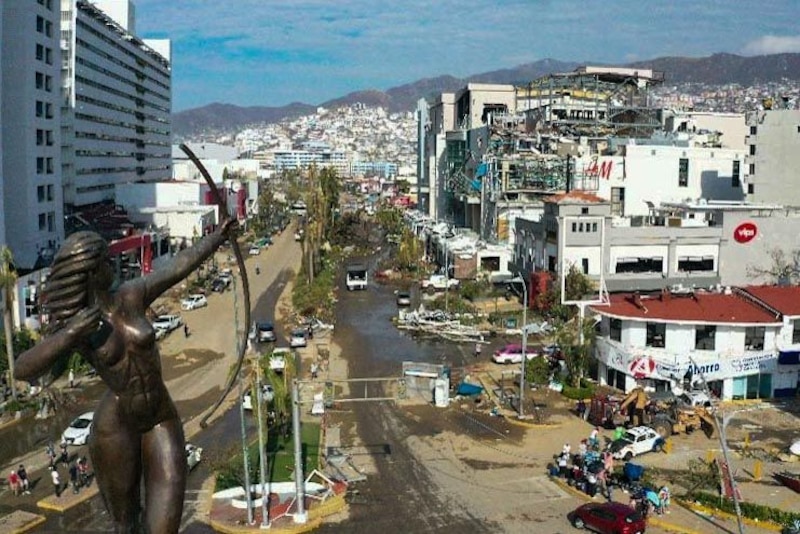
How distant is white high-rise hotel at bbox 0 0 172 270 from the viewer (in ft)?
137

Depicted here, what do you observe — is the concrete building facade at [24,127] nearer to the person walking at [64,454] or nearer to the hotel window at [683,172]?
the person walking at [64,454]

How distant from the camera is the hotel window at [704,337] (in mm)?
29688

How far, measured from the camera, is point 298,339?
38125 millimetres

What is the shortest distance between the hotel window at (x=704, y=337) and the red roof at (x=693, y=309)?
0.34 metres

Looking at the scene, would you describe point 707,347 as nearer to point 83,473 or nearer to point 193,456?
point 193,456

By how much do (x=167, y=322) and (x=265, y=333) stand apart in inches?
211

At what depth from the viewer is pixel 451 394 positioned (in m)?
29.7

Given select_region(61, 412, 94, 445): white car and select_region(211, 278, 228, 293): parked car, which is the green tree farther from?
select_region(61, 412, 94, 445): white car

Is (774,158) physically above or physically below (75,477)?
above

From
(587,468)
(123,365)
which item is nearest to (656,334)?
(587,468)

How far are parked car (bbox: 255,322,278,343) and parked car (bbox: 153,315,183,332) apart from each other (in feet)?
14.5

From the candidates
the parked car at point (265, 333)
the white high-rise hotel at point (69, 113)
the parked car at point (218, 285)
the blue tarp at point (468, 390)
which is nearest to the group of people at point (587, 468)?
the blue tarp at point (468, 390)

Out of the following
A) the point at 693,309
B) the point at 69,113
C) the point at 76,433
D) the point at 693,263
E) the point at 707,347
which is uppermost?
the point at 69,113

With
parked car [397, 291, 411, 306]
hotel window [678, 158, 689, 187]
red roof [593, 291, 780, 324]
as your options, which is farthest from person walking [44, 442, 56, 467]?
hotel window [678, 158, 689, 187]
